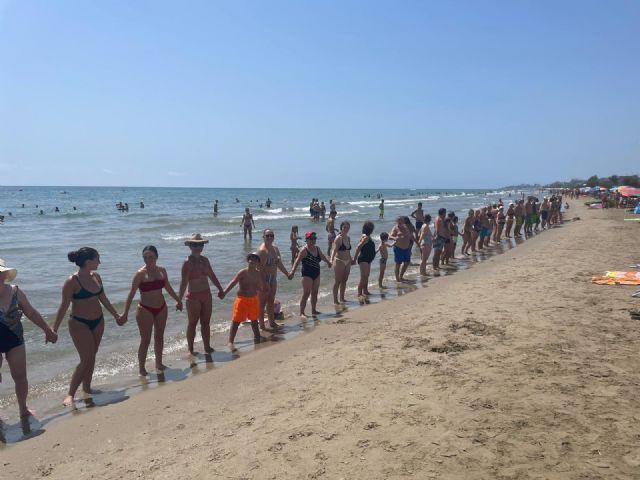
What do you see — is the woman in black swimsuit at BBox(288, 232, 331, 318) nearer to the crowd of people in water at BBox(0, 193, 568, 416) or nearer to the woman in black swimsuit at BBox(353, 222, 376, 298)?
the crowd of people in water at BBox(0, 193, 568, 416)

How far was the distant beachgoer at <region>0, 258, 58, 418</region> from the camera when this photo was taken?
4438mm

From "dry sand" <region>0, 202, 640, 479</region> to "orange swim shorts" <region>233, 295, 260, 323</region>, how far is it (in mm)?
654

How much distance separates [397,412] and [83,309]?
3.50 metres

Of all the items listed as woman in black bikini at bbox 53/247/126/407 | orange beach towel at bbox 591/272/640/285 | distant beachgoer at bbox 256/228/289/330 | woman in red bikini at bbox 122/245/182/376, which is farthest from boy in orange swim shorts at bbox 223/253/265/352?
orange beach towel at bbox 591/272/640/285

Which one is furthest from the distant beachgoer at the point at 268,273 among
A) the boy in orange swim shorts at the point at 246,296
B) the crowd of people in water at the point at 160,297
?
the boy in orange swim shorts at the point at 246,296

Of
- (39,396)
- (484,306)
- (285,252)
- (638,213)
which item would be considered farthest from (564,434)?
(638,213)

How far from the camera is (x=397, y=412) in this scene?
385 cm

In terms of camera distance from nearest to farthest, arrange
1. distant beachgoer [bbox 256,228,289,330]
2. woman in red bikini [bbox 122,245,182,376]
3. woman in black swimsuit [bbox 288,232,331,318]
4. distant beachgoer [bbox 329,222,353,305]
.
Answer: woman in red bikini [bbox 122,245,182,376]
distant beachgoer [bbox 256,228,289,330]
woman in black swimsuit [bbox 288,232,331,318]
distant beachgoer [bbox 329,222,353,305]

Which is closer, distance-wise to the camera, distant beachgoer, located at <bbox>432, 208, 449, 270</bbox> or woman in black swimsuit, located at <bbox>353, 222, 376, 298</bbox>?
woman in black swimsuit, located at <bbox>353, 222, 376, 298</bbox>

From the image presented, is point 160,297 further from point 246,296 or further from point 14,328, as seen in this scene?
point 14,328

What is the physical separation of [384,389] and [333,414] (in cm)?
64

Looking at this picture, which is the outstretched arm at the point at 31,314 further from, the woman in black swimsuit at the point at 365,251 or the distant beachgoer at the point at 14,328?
the woman in black swimsuit at the point at 365,251

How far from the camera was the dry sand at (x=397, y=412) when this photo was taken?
3.18m

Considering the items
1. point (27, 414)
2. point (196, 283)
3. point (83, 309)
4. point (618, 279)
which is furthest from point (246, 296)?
point (618, 279)
